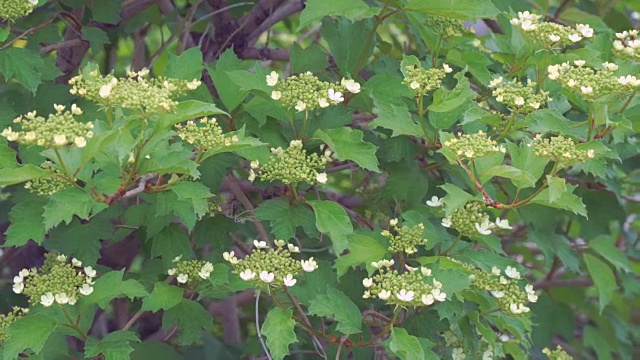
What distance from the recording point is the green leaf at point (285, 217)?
1875 mm

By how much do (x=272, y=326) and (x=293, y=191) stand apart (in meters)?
0.33

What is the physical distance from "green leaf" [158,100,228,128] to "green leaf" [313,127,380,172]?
33 centimetres

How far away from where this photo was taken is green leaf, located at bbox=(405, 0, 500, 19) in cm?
184

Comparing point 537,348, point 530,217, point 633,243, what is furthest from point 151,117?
point 633,243

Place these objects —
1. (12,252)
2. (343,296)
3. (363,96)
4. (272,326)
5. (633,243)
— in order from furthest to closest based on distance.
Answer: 1. (633,243)
2. (12,252)
3. (363,96)
4. (343,296)
5. (272,326)

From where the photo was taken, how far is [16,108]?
2.16 meters

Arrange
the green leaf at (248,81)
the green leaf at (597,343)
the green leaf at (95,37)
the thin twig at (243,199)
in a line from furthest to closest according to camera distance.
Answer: the green leaf at (597,343)
the green leaf at (95,37)
the thin twig at (243,199)
the green leaf at (248,81)

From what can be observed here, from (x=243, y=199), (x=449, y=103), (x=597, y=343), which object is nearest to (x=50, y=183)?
(x=243, y=199)

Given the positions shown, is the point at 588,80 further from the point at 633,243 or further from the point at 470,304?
the point at 633,243

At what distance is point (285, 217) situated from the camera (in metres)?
1.90

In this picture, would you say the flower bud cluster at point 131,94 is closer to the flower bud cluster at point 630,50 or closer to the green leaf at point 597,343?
the flower bud cluster at point 630,50

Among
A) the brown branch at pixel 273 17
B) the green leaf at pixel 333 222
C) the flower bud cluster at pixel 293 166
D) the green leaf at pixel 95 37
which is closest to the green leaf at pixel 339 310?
the green leaf at pixel 333 222

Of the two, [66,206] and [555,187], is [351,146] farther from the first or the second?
[66,206]

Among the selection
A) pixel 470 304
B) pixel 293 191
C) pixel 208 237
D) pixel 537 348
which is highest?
pixel 293 191
